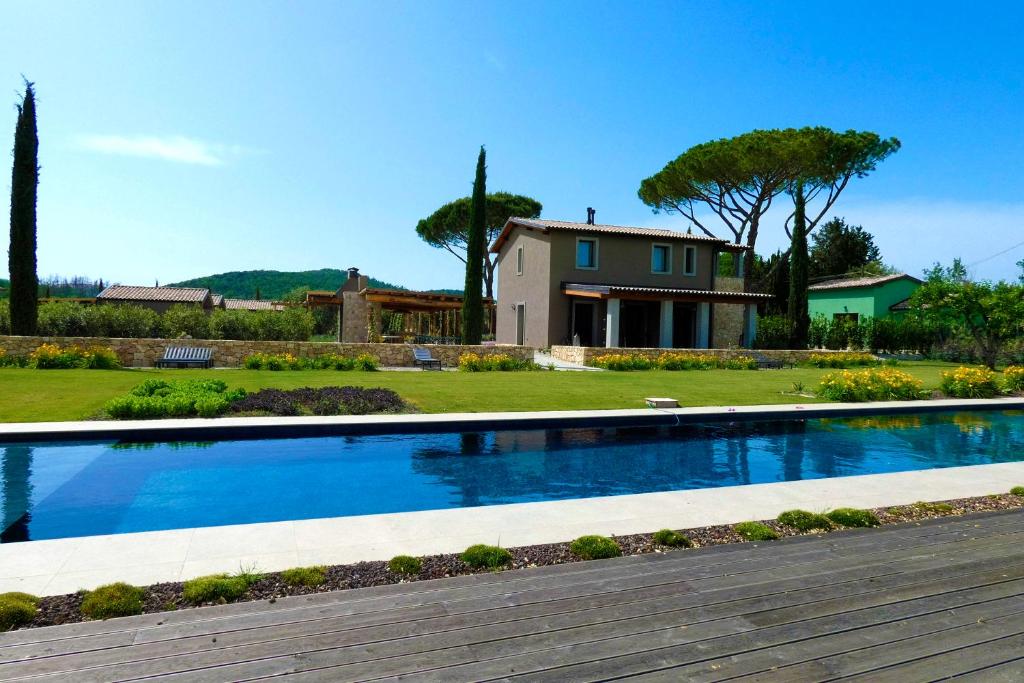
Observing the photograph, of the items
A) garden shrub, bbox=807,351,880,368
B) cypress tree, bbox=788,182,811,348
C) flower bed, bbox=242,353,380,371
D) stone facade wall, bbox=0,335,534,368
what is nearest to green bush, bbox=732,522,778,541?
flower bed, bbox=242,353,380,371

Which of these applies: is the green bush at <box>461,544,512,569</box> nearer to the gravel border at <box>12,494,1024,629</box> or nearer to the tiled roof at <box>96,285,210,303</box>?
the gravel border at <box>12,494,1024,629</box>

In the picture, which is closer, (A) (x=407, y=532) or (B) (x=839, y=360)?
(A) (x=407, y=532)

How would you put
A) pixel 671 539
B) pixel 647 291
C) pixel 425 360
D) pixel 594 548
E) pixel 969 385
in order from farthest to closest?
pixel 647 291 → pixel 425 360 → pixel 969 385 → pixel 671 539 → pixel 594 548

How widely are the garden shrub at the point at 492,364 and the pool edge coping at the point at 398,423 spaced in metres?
8.15

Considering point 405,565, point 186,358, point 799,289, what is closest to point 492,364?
point 186,358

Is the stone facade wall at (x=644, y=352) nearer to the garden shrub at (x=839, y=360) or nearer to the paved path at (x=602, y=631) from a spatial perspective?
the garden shrub at (x=839, y=360)

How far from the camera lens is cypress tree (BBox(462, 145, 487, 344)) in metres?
25.0

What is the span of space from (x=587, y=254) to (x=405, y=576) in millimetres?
23893

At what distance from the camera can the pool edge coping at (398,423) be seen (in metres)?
8.51

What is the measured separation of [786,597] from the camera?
12.1ft

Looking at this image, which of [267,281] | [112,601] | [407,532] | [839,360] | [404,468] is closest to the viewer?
[112,601]

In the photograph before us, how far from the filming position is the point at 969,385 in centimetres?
1551

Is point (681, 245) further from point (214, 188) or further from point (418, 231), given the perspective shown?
point (418, 231)

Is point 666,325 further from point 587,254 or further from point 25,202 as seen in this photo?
point 25,202
